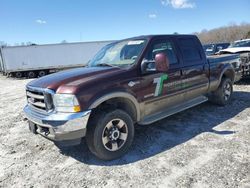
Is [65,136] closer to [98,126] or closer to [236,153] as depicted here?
[98,126]

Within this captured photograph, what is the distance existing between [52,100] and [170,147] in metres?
2.21

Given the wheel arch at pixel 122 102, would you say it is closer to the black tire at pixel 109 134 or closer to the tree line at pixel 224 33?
the black tire at pixel 109 134

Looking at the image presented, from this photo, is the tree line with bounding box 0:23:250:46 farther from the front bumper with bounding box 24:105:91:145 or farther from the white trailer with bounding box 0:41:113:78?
the front bumper with bounding box 24:105:91:145

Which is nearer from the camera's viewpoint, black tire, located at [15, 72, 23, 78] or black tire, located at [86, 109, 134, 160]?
black tire, located at [86, 109, 134, 160]

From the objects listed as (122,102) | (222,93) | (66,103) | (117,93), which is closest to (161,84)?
(122,102)

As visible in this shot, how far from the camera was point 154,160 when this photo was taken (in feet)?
12.3

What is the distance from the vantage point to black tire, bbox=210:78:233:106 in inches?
248

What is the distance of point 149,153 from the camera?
4.01 meters

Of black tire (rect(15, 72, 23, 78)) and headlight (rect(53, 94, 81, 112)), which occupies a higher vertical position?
headlight (rect(53, 94, 81, 112))

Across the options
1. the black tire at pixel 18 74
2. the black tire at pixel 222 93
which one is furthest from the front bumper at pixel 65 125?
the black tire at pixel 18 74

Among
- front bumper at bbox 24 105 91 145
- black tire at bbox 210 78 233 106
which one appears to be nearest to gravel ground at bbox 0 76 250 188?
front bumper at bbox 24 105 91 145

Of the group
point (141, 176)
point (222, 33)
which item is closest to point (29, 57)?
point (141, 176)

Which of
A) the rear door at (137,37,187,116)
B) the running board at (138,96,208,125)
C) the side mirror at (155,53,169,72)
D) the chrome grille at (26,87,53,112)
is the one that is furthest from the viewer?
the running board at (138,96,208,125)

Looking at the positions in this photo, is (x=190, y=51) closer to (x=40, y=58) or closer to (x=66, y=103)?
(x=66, y=103)
